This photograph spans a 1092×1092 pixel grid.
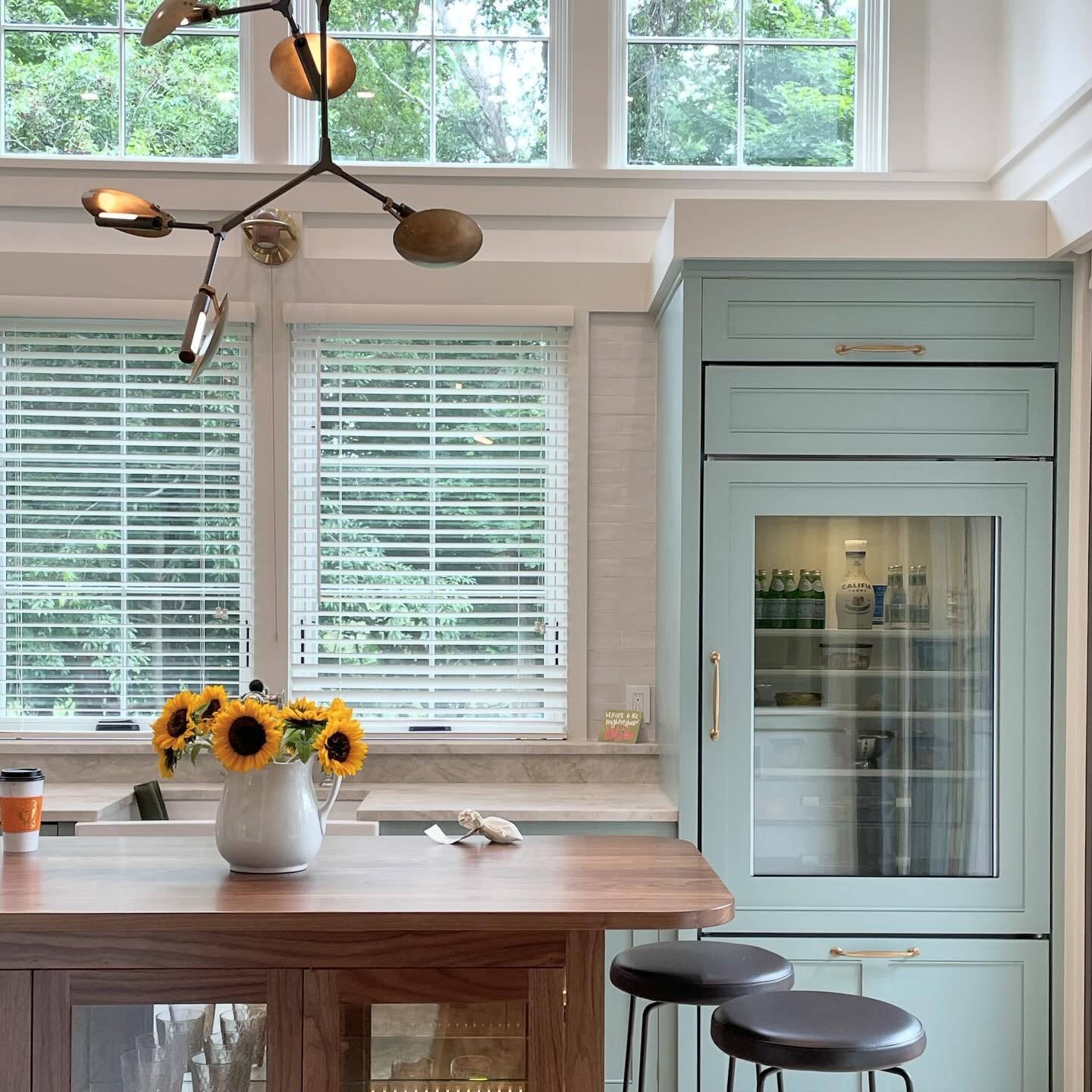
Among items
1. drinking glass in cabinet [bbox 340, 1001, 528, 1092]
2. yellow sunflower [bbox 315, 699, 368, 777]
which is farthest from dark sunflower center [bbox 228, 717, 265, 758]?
drinking glass in cabinet [bbox 340, 1001, 528, 1092]

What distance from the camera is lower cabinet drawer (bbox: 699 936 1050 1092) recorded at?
336cm

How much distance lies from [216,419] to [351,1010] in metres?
2.42

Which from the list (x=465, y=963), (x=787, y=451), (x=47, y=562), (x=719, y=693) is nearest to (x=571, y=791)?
(x=719, y=693)

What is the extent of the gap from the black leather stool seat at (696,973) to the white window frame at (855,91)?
267cm

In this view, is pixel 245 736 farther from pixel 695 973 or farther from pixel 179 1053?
pixel 695 973

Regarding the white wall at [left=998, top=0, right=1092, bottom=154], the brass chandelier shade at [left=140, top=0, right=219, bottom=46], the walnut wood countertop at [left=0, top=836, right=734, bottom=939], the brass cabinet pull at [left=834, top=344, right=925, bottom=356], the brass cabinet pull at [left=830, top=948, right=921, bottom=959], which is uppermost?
the white wall at [left=998, top=0, right=1092, bottom=154]

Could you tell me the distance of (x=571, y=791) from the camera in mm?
3859

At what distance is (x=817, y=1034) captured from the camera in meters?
2.12

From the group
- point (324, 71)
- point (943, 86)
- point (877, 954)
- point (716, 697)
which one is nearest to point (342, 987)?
point (716, 697)

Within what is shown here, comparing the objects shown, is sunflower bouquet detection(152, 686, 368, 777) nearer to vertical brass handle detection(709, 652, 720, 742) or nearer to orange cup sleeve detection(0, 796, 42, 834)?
orange cup sleeve detection(0, 796, 42, 834)

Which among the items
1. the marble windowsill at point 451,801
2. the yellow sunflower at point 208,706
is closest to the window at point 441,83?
the marble windowsill at point 451,801

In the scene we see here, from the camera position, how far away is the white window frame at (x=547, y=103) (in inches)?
165

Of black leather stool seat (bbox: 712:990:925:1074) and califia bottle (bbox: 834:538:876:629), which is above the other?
califia bottle (bbox: 834:538:876:629)

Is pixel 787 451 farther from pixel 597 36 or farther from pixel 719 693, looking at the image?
pixel 597 36
